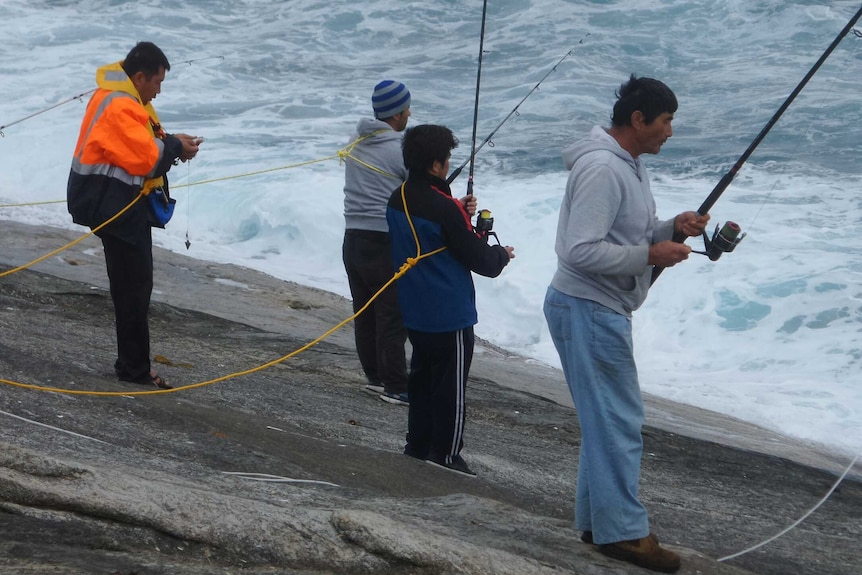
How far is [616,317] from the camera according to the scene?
3285 millimetres

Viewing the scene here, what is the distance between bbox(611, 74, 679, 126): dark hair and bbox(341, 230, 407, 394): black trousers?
2.43m

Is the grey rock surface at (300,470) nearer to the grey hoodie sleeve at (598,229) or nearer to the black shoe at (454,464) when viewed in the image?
the black shoe at (454,464)

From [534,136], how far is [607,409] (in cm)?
1539

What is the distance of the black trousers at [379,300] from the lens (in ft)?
18.5

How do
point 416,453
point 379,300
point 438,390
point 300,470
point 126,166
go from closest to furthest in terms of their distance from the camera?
point 300,470, point 438,390, point 416,453, point 126,166, point 379,300

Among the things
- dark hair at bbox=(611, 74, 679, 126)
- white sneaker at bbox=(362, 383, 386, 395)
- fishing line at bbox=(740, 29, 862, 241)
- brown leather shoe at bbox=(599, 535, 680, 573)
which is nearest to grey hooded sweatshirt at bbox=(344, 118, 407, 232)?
white sneaker at bbox=(362, 383, 386, 395)

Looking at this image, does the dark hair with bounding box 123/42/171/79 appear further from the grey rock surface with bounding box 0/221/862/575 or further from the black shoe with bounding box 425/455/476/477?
the black shoe with bounding box 425/455/476/477

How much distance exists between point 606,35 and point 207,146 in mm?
10032

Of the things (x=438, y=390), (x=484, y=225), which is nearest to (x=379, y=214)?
(x=484, y=225)

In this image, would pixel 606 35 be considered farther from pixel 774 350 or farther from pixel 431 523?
pixel 431 523

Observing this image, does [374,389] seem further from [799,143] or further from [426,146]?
[799,143]

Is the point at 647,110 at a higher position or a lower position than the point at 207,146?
higher

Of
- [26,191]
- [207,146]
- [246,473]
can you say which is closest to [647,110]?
[246,473]

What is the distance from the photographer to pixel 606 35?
24016 mm
